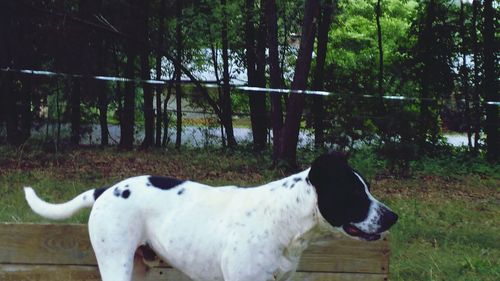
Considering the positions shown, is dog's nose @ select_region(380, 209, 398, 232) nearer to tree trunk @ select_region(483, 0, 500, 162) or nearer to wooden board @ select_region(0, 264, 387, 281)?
wooden board @ select_region(0, 264, 387, 281)

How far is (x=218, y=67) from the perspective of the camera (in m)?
20.5

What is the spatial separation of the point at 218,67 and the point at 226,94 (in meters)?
1.94

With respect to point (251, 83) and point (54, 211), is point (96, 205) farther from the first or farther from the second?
point (251, 83)

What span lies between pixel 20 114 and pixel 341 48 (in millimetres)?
9022

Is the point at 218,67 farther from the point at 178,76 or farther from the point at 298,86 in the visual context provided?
the point at 298,86

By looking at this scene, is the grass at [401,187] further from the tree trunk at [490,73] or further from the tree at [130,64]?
the tree at [130,64]

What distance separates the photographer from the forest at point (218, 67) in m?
16.2

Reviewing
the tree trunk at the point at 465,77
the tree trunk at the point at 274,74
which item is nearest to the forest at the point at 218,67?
the tree trunk at the point at 465,77

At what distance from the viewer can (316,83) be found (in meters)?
19.1

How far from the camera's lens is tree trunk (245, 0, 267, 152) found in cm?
1766

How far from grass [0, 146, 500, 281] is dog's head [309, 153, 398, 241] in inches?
91.3

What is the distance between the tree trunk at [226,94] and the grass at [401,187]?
3.29 metres

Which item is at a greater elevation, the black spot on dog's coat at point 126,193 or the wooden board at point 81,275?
the black spot on dog's coat at point 126,193

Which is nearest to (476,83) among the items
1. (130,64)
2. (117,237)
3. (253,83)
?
(253,83)
